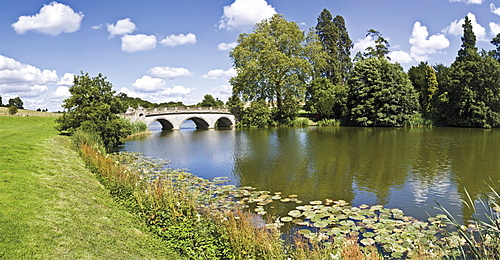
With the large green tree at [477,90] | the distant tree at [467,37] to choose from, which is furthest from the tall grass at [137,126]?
the distant tree at [467,37]

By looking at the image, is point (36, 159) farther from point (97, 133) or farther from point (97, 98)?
point (97, 98)

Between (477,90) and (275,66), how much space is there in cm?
2570

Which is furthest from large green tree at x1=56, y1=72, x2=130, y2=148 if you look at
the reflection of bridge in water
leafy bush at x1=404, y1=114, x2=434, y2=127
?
leafy bush at x1=404, y1=114, x2=434, y2=127

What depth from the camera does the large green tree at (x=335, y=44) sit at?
198 ft

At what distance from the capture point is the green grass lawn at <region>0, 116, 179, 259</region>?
5.54m

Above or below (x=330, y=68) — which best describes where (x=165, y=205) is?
below

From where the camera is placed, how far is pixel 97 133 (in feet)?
75.6

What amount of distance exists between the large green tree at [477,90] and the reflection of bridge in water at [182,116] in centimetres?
3181

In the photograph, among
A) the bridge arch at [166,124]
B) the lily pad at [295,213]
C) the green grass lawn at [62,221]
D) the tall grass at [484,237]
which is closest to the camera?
the tall grass at [484,237]

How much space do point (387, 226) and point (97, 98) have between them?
2321 centimetres

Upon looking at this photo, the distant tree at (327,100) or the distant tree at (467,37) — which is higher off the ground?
the distant tree at (467,37)

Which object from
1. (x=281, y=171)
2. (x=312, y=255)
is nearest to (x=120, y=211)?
(x=312, y=255)

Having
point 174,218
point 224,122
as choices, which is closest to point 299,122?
point 224,122

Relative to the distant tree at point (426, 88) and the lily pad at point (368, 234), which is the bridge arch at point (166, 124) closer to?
the distant tree at point (426, 88)
